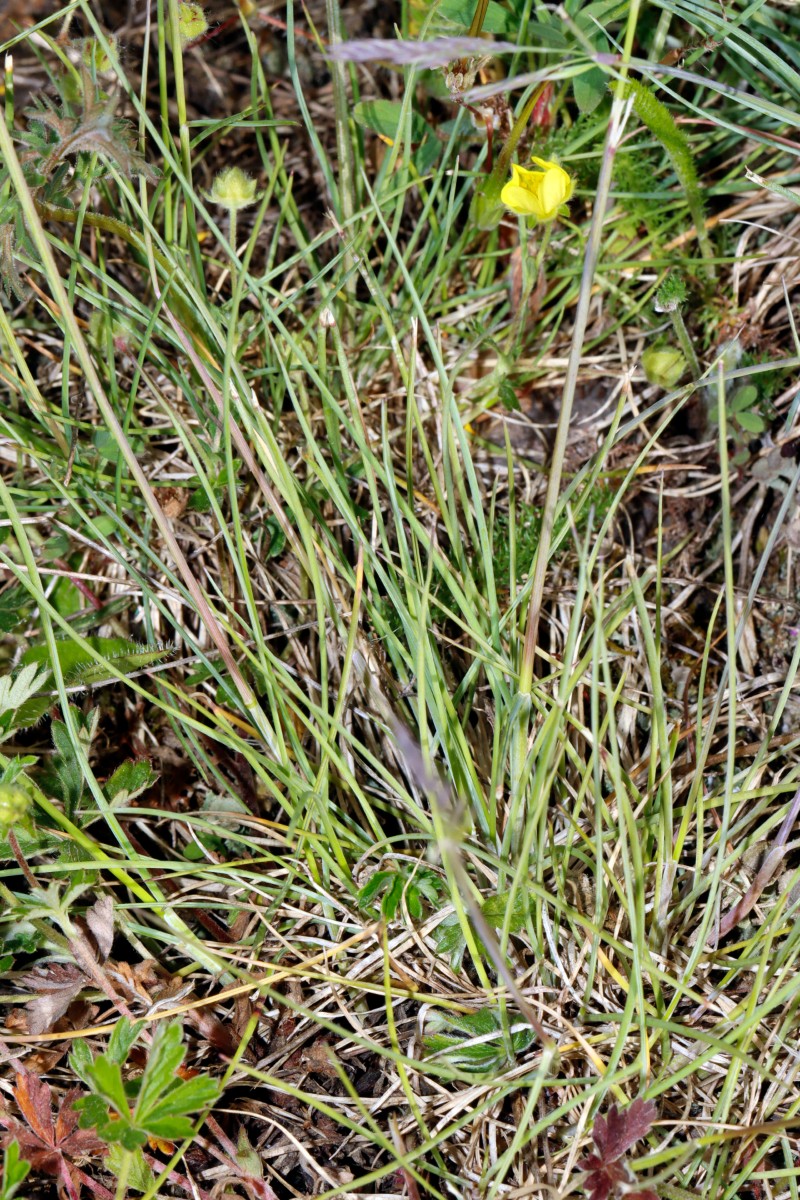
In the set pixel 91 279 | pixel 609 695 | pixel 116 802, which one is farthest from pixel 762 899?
pixel 91 279

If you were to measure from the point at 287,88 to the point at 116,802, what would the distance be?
134 centimetres

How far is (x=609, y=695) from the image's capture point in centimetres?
92

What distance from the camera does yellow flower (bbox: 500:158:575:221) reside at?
37.8 inches

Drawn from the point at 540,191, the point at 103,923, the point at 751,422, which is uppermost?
the point at 540,191

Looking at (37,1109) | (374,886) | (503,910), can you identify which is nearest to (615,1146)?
(503,910)

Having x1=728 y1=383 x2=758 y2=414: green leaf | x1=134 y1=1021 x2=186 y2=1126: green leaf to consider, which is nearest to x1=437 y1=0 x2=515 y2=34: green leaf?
x1=728 y1=383 x2=758 y2=414: green leaf

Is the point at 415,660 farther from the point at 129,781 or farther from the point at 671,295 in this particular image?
the point at 671,295

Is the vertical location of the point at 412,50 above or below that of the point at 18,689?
above

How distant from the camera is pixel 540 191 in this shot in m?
0.98

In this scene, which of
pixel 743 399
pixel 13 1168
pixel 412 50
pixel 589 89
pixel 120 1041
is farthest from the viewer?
pixel 743 399

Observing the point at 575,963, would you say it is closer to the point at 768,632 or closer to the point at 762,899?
the point at 762,899

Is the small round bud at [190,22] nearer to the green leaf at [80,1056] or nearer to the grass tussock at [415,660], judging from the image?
the grass tussock at [415,660]

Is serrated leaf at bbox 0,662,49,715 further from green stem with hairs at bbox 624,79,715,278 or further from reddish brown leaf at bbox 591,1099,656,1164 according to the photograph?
green stem with hairs at bbox 624,79,715,278

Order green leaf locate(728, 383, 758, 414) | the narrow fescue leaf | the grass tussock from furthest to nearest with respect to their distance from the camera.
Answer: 1. green leaf locate(728, 383, 758, 414)
2. the grass tussock
3. the narrow fescue leaf
